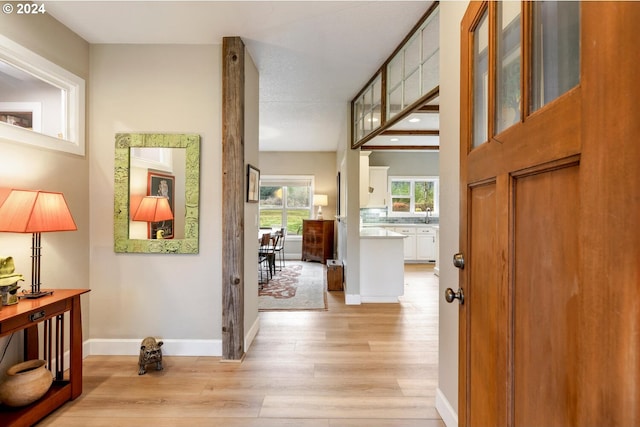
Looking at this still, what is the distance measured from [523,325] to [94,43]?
3.41 meters

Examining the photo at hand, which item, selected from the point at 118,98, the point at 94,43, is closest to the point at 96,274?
the point at 118,98

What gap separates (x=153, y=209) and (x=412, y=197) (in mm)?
6161

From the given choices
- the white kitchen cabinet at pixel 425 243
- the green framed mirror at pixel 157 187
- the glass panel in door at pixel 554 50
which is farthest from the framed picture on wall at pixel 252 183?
the white kitchen cabinet at pixel 425 243

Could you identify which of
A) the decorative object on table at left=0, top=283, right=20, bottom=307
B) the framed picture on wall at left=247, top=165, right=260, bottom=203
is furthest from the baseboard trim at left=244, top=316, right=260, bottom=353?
the decorative object on table at left=0, top=283, right=20, bottom=307

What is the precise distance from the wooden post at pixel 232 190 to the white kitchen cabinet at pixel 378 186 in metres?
4.75

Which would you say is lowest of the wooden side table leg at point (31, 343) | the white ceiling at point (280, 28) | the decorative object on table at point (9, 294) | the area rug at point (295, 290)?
the area rug at point (295, 290)

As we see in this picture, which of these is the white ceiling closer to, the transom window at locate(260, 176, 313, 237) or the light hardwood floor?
the light hardwood floor

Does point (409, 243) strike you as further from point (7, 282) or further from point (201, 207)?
point (7, 282)

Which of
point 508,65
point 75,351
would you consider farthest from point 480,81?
point 75,351

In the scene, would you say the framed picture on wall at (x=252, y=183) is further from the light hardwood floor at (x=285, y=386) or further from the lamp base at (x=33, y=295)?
the lamp base at (x=33, y=295)

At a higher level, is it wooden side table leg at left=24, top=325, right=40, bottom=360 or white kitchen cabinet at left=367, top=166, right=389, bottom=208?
white kitchen cabinet at left=367, top=166, right=389, bottom=208

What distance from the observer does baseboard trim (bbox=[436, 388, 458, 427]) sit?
5.46ft

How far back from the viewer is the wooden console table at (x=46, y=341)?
1.62m

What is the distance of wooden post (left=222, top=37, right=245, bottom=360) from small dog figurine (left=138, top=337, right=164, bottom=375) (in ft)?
1.54
